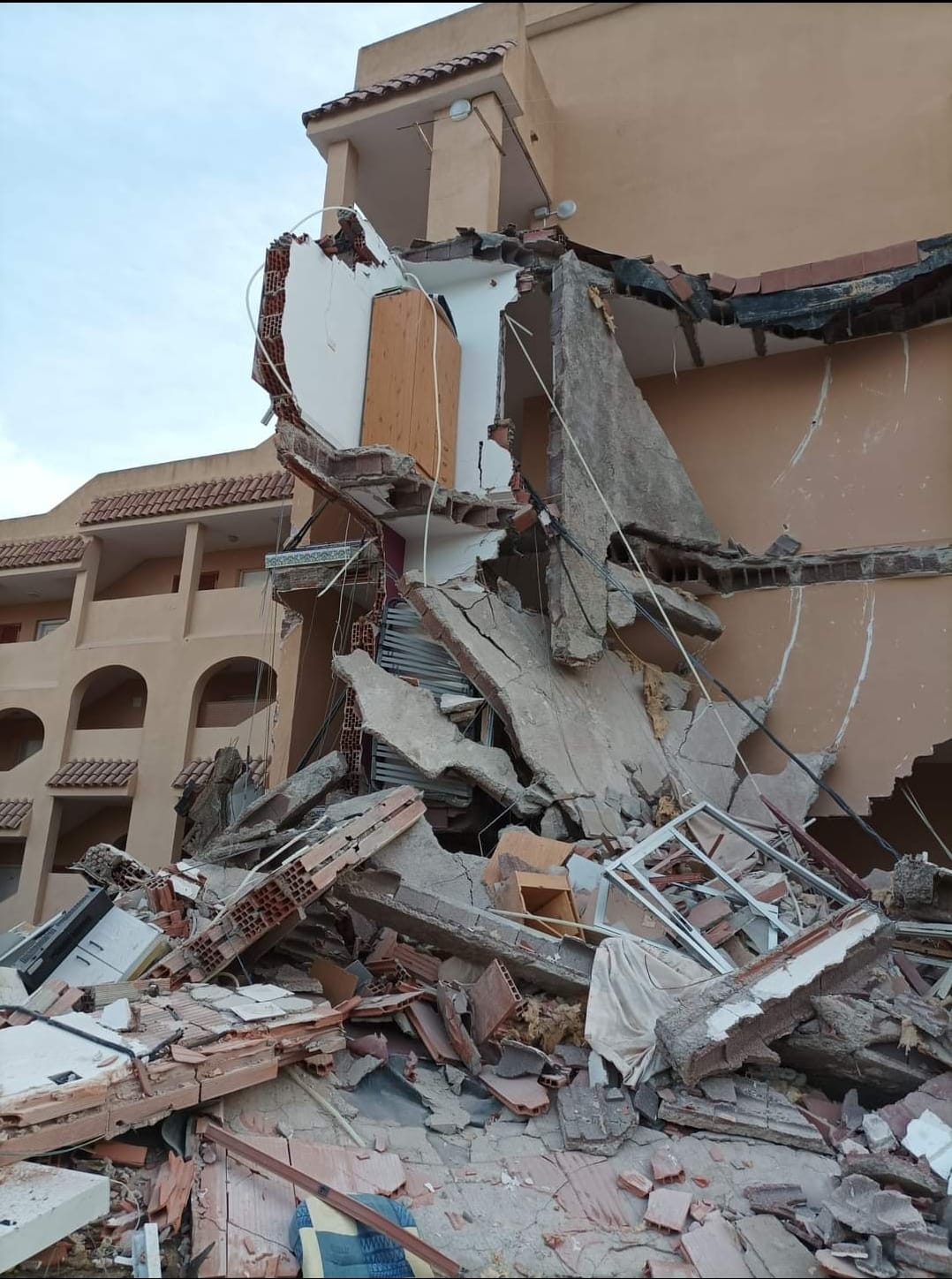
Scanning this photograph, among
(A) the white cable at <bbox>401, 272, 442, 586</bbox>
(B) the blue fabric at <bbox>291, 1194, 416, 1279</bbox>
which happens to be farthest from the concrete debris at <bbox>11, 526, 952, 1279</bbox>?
(A) the white cable at <bbox>401, 272, 442, 586</bbox>

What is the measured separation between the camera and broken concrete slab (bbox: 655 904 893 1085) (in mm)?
5250

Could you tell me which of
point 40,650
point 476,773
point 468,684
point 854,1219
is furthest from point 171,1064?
point 40,650

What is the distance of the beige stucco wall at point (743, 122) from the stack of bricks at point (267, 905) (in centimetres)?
980

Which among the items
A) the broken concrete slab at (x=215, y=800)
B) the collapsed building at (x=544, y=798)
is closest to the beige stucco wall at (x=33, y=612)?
the collapsed building at (x=544, y=798)

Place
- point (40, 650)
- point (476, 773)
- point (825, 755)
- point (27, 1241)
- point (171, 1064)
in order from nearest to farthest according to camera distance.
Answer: point (27, 1241)
point (171, 1064)
point (476, 773)
point (825, 755)
point (40, 650)

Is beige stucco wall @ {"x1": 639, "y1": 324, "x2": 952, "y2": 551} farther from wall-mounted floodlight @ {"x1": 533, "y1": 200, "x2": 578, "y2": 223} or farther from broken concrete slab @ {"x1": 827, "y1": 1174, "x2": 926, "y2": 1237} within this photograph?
broken concrete slab @ {"x1": 827, "y1": 1174, "x2": 926, "y2": 1237}

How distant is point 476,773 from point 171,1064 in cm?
413

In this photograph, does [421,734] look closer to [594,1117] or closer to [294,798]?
[294,798]

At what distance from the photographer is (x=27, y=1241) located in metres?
3.52

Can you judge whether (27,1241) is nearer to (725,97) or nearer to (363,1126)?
(363,1126)

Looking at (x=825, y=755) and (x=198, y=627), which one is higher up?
(x=198, y=627)

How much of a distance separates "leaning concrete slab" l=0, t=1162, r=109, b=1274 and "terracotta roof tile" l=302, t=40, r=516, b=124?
12.9 meters

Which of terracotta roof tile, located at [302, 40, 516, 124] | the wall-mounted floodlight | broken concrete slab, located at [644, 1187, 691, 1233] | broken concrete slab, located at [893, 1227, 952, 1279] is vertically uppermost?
terracotta roof tile, located at [302, 40, 516, 124]

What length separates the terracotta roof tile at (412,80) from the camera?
39.6 feet
